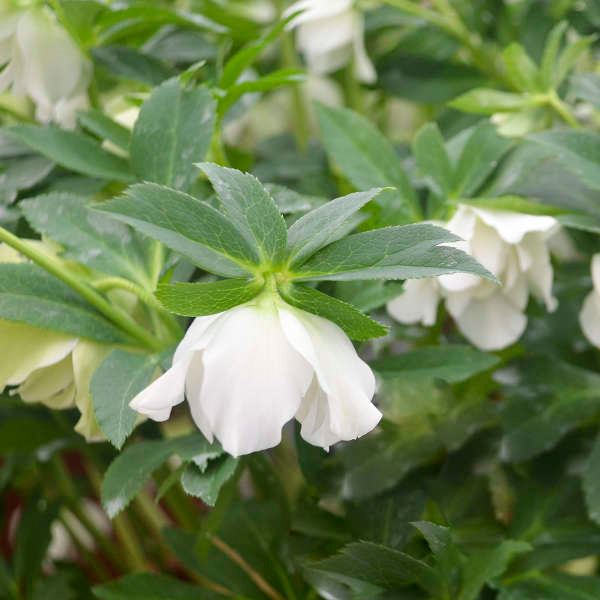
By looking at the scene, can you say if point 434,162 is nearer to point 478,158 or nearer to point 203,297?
point 478,158

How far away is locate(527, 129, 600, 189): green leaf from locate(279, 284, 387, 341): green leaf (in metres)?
0.17

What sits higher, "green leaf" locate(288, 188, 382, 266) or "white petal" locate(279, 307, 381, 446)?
"green leaf" locate(288, 188, 382, 266)

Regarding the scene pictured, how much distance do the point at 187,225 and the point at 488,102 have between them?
10.3 inches

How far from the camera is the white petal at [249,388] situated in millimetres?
308

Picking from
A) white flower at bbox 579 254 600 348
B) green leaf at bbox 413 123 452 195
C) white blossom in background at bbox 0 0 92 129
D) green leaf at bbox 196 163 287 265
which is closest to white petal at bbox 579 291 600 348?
white flower at bbox 579 254 600 348

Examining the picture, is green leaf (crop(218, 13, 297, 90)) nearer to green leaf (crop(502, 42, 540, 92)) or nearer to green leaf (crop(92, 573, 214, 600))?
green leaf (crop(502, 42, 540, 92))

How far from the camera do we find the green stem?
15.2 inches

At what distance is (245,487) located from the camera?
97cm

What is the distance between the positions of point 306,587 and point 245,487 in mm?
434

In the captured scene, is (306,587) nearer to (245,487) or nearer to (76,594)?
(76,594)

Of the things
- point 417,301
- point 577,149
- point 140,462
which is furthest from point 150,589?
point 577,149

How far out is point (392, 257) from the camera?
1.12 ft

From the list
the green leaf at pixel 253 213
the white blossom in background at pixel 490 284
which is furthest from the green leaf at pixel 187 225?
Answer: the white blossom in background at pixel 490 284

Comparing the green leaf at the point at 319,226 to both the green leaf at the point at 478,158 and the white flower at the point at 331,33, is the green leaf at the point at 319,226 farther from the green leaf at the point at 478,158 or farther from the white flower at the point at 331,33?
the white flower at the point at 331,33
